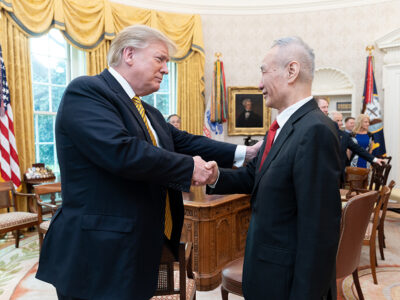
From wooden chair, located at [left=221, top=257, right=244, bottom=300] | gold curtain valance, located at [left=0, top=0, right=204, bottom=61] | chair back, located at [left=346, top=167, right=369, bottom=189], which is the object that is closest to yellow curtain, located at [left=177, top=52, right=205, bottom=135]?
gold curtain valance, located at [left=0, top=0, right=204, bottom=61]

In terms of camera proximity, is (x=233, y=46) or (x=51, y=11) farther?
(x=233, y=46)

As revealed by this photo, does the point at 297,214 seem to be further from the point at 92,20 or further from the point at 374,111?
the point at 374,111

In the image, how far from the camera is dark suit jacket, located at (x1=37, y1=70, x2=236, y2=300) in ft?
4.28

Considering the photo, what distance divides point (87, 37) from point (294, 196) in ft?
19.0

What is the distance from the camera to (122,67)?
5.16 ft

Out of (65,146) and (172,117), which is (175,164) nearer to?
(65,146)

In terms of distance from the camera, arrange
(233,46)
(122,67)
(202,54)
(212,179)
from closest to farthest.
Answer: (122,67) < (212,179) < (202,54) < (233,46)

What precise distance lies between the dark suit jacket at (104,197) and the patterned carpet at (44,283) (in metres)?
1.98

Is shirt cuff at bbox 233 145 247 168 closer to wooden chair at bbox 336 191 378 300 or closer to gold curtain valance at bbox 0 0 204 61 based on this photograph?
wooden chair at bbox 336 191 378 300

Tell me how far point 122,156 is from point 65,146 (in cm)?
27

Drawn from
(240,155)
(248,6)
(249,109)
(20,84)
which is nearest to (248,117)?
(249,109)

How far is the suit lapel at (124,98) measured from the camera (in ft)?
4.80

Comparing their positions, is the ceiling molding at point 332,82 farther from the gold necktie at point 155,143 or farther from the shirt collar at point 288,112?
the gold necktie at point 155,143

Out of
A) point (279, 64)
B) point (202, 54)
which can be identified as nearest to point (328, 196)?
point (279, 64)
